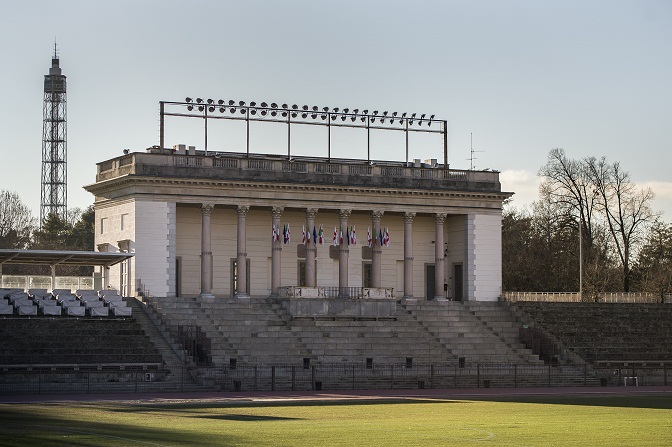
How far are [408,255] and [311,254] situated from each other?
653 centimetres

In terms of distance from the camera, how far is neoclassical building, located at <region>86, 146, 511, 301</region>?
74.9 metres

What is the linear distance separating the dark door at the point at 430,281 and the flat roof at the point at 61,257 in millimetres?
20480

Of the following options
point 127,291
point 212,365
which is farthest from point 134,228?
point 212,365

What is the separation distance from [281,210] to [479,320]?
13225 mm

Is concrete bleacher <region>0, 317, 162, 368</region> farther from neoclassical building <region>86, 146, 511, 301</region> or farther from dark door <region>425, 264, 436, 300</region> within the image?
dark door <region>425, 264, 436, 300</region>

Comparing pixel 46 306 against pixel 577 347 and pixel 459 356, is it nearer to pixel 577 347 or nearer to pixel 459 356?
pixel 459 356

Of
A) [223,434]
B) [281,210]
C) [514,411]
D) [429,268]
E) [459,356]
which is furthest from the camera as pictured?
[429,268]

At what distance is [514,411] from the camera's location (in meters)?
46.9

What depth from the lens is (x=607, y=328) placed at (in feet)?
258

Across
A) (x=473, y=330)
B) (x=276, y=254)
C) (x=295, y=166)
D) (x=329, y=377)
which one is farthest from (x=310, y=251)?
(x=329, y=377)

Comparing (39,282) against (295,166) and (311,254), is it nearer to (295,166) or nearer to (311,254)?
(311,254)

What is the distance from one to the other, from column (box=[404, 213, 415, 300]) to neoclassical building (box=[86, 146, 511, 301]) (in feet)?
0.28

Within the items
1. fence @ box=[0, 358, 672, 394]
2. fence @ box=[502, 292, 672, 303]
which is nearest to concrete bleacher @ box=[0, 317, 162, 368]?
fence @ box=[0, 358, 672, 394]

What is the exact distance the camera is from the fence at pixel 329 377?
57.9m
